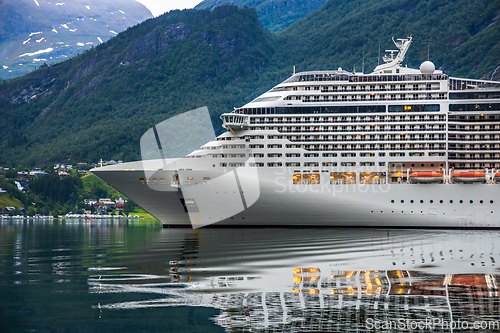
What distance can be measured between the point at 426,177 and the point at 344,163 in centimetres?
630

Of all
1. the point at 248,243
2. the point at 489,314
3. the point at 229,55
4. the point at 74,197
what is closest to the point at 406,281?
the point at 489,314

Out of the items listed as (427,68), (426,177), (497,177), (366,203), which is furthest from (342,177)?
(427,68)

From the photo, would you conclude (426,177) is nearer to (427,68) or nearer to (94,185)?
(427,68)

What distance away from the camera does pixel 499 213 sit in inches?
1661

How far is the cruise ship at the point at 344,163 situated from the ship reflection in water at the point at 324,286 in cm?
1479

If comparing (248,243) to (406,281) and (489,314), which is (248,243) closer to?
(406,281)

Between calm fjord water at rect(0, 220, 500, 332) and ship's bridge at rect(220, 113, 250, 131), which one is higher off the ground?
ship's bridge at rect(220, 113, 250, 131)

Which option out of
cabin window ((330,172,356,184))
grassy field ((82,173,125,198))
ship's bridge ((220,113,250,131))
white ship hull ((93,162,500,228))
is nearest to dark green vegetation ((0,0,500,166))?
grassy field ((82,173,125,198))

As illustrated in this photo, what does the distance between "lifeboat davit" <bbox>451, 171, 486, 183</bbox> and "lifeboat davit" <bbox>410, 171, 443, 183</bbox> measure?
3.82ft

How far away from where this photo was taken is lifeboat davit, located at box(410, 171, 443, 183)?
138 feet

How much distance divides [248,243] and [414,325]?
18.4 meters

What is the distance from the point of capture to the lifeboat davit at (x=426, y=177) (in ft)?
138

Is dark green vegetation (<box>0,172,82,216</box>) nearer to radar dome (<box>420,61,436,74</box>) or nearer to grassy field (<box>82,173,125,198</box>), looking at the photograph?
grassy field (<box>82,173,125,198</box>)

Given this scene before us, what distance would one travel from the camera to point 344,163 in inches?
1715
